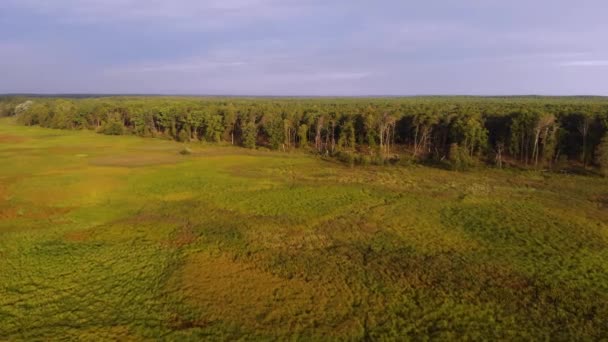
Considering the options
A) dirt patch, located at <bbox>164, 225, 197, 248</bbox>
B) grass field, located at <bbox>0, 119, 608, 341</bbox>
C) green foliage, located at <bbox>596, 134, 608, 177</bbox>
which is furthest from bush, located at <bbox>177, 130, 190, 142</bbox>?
green foliage, located at <bbox>596, 134, 608, 177</bbox>

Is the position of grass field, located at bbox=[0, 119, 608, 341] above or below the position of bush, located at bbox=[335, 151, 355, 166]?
below

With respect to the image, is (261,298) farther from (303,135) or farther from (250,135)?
(250,135)

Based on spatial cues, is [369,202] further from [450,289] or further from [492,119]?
[492,119]

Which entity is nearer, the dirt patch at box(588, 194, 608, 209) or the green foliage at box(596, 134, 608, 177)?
the dirt patch at box(588, 194, 608, 209)

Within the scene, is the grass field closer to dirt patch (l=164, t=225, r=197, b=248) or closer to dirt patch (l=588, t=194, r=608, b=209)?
dirt patch (l=164, t=225, r=197, b=248)

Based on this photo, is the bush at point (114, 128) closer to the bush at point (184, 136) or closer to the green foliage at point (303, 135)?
the bush at point (184, 136)

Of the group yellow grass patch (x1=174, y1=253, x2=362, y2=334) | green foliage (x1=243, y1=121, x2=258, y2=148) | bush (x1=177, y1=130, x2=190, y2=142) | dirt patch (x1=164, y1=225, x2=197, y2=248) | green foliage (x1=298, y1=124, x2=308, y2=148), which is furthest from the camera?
bush (x1=177, y1=130, x2=190, y2=142)

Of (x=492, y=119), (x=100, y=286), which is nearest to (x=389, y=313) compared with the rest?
(x=100, y=286)

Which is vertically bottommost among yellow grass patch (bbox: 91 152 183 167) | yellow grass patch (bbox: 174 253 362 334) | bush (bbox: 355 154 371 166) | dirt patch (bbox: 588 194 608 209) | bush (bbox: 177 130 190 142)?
yellow grass patch (bbox: 174 253 362 334)

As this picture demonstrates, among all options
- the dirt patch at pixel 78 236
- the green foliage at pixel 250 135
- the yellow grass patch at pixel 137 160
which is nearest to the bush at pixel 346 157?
the green foliage at pixel 250 135
